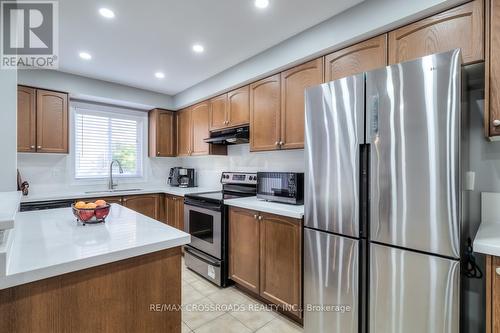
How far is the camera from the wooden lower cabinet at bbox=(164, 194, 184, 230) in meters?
3.52

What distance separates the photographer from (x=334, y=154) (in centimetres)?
171

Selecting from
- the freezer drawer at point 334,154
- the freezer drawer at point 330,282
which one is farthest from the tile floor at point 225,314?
the freezer drawer at point 334,154

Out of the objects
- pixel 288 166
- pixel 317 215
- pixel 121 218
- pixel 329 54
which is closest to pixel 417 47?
pixel 329 54

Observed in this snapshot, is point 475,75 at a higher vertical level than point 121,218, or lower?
higher

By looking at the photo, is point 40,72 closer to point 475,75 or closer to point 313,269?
point 313,269

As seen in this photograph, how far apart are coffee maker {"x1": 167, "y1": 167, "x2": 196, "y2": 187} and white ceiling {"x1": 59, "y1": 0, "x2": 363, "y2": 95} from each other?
1733 mm

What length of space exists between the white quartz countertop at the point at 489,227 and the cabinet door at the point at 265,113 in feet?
5.37

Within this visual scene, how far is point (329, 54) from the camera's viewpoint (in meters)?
2.13

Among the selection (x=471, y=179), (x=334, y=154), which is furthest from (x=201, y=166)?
(x=471, y=179)

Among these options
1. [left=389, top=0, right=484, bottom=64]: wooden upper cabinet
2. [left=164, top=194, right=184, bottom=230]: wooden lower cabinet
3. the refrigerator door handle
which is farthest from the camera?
[left=164, top=194, right=184, bottom=230]: wooden lower cabinet

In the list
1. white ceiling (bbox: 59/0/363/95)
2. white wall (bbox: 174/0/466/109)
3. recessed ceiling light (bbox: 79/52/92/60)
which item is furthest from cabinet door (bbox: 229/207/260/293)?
recessed ceiling light (bbox: 79/52/92/60)

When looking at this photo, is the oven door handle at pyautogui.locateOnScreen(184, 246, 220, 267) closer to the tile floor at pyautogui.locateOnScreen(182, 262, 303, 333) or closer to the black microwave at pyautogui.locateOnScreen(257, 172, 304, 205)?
the tile floor at pyautogui.locateOnScreen(182, 262, 303, 333)

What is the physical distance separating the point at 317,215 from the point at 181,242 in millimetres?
1003

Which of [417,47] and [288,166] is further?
[288,166]
